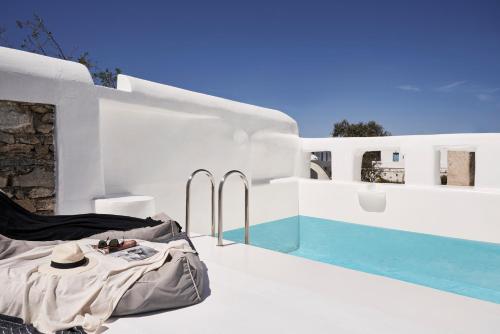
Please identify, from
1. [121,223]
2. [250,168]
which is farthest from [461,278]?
[121,223]

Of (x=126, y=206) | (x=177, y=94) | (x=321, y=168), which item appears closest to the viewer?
(x=126, y=206)

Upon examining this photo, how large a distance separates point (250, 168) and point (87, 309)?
566cm

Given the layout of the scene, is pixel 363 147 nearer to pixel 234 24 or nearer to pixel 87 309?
pixel 87 309

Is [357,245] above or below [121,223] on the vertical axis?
below

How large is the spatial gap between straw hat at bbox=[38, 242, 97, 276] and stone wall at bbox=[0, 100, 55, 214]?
215 centimetres

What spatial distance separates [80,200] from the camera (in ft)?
13.3

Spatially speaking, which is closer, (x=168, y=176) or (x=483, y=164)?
(x=168, y=176)

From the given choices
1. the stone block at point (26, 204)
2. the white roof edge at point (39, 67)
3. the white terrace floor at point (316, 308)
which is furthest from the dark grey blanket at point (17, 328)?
the white roof edge at point (39, 67)

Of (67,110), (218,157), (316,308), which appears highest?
(67,110)

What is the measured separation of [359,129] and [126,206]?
2552cm

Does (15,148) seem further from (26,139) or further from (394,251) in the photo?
(394,251)

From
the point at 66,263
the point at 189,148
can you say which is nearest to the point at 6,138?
the point at 66,263

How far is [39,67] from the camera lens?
379 cm

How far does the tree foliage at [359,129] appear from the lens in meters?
26.9
